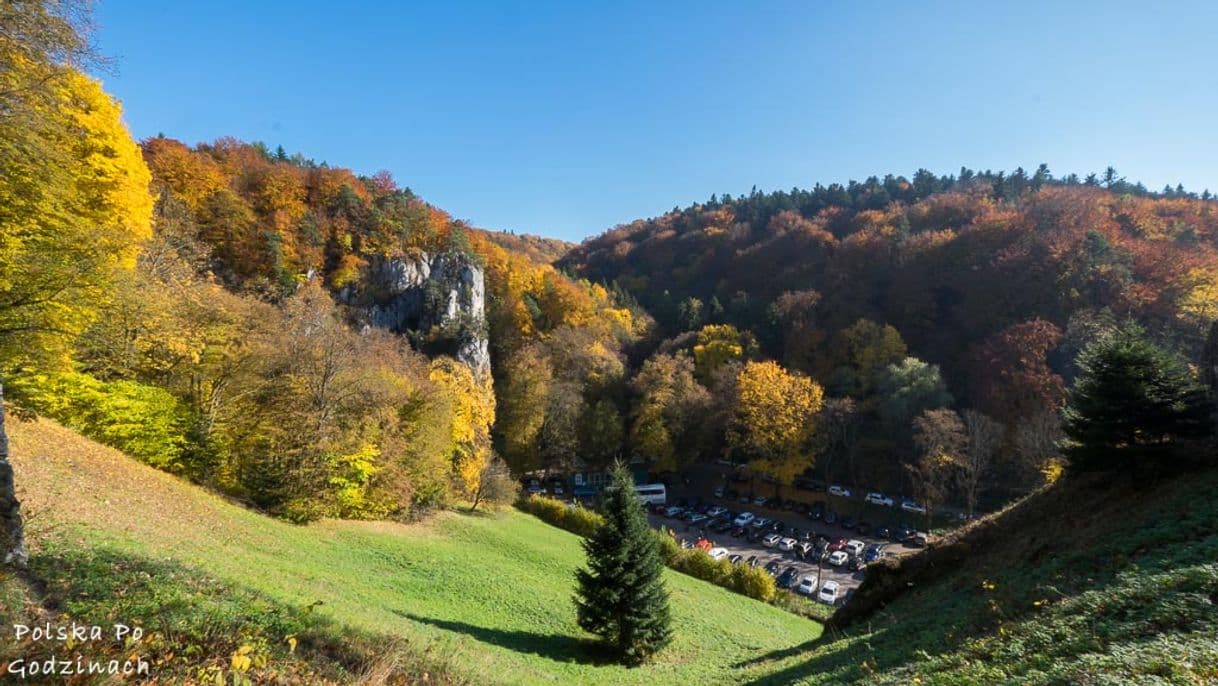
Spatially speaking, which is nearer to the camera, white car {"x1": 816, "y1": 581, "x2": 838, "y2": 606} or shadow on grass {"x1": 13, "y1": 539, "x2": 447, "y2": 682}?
shadow on grass {"x1": 13, "y1": 539, "x2": 447, "y2": 682}

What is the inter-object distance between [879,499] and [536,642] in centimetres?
3749

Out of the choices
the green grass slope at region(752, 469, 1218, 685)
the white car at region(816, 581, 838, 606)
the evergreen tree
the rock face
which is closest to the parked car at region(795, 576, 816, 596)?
the white car at region(816, 581, 838, 606)

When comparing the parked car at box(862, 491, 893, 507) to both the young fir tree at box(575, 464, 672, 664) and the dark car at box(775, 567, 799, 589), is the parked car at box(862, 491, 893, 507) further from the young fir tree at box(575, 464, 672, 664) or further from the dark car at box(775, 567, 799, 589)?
the young fir tree at box(575, 464, 672, 664)

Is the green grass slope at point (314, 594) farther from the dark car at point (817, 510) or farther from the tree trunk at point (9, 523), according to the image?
the dark car at point (817, 510)

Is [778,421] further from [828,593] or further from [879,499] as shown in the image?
[828,593]

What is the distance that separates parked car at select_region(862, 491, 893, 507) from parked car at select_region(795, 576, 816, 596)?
53.7ft

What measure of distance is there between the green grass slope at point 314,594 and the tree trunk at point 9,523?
13.0 inches

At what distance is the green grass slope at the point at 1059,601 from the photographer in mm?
5781

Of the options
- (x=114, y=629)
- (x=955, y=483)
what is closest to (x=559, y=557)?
(x=114, y=629)

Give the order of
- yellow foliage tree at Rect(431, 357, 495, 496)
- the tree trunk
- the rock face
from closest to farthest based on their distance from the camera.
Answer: the tree trunk
yellow foliage tree at Rect(431, 357, 495, 496)
the rock face

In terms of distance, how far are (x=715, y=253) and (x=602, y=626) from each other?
87.1 m

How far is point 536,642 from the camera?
50.6 feet

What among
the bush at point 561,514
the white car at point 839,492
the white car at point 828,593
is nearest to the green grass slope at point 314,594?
the white car at point 828,593

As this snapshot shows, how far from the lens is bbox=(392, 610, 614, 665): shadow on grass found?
45.6 feet
